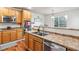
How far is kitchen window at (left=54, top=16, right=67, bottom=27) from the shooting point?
42.2 inches

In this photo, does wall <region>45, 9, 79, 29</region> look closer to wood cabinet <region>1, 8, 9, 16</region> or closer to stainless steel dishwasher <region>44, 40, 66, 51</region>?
stainless steel dishwasher <region>44, 40, 66, 51</region>

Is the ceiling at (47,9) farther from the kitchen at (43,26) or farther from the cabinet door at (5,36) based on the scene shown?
the cabinet door at (5,36)

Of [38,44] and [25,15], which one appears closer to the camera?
[25,15]

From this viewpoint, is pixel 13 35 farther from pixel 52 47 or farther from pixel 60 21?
pixel 60 21

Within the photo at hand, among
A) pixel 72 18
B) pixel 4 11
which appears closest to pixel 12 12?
pixel 4 11

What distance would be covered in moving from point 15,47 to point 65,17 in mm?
766

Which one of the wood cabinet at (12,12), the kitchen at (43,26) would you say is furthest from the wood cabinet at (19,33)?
the wood cabinet at (12,12)

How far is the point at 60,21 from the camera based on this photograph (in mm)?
1108

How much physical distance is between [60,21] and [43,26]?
262mm

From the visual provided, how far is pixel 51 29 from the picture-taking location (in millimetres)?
1214

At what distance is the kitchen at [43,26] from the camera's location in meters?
1.05
